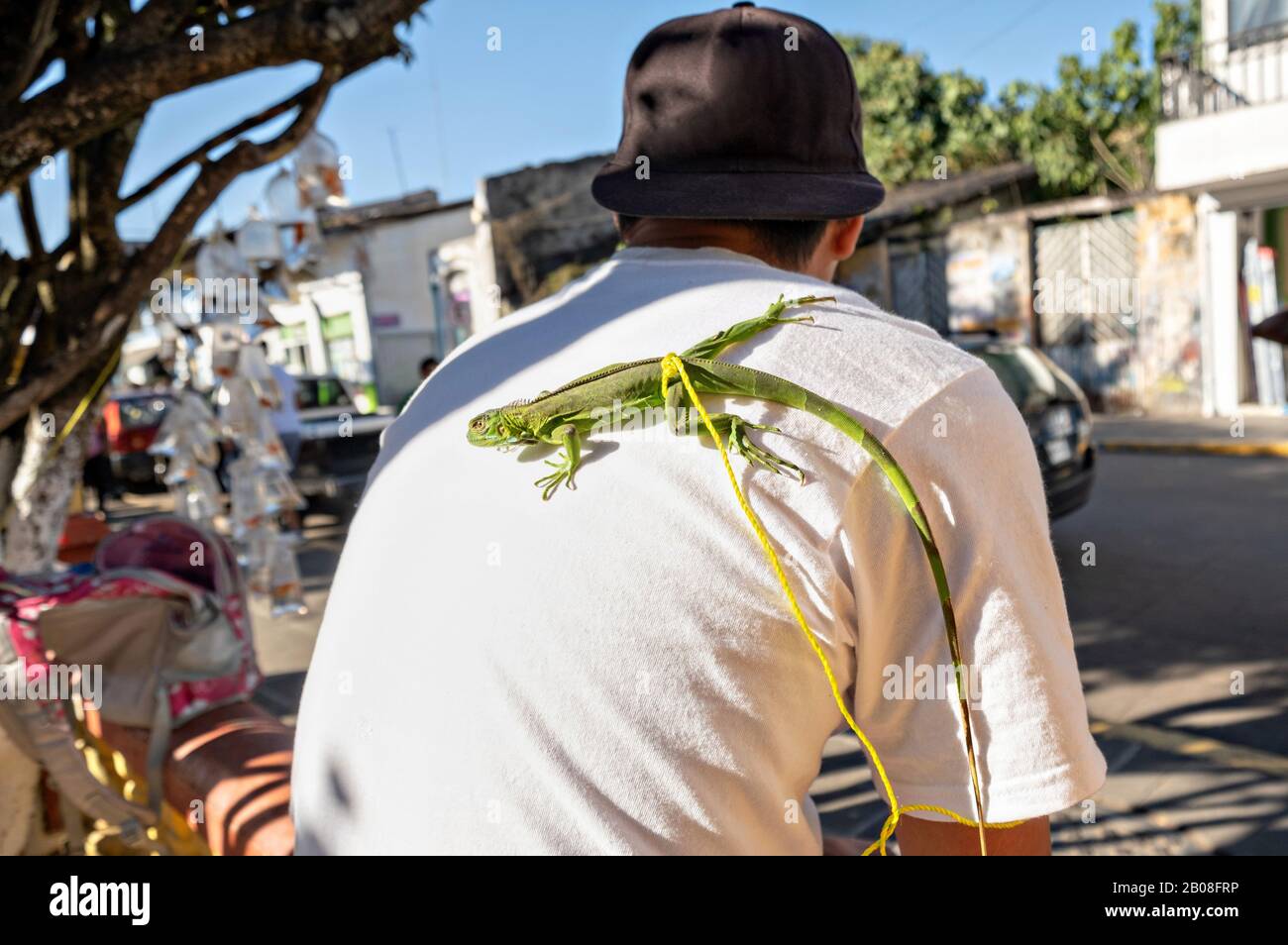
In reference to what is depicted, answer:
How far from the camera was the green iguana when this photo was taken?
0.98 metres

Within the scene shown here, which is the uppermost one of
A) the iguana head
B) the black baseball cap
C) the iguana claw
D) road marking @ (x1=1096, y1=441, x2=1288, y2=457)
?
the black baseball cap

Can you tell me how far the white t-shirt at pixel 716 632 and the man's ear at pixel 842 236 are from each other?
0.24 meters

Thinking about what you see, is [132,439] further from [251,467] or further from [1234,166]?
[1234,166]

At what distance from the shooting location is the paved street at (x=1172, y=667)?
3754 mm

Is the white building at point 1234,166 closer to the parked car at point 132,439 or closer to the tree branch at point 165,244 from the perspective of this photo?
the tree branch at point 165,244

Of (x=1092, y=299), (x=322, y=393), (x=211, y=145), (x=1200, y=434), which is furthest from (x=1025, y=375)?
(x=322, y=393)

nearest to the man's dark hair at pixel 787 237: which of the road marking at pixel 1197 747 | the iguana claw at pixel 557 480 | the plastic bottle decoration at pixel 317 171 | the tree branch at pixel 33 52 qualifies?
the iguana claw at pixel 557 480

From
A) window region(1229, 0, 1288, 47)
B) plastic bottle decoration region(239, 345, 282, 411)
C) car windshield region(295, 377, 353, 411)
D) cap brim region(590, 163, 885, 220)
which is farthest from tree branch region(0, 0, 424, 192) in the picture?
window region(1229, 0, 1288, 47)

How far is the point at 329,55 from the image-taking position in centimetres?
367

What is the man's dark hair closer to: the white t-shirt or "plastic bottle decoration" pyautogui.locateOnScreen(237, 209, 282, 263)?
the white t-shirt

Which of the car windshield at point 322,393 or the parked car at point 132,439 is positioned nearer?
the car windshield at point 322,393

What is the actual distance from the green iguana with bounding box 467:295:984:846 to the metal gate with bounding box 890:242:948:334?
1692 centimetres
